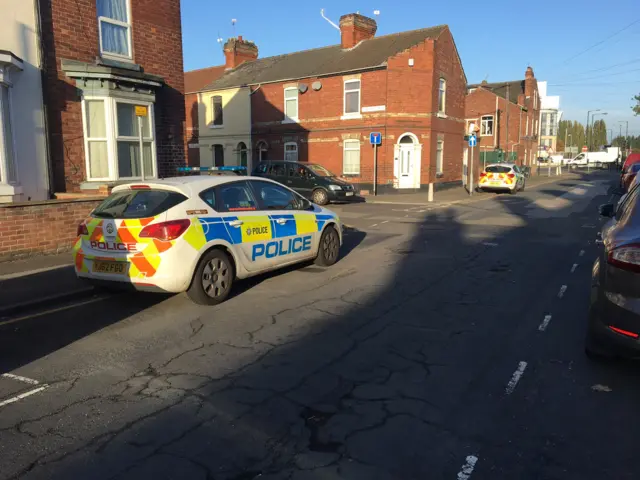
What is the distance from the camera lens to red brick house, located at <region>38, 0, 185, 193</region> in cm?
1066

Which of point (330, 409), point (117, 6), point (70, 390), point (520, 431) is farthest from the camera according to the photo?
point (117, 6)

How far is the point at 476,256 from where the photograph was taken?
9750 millimetres

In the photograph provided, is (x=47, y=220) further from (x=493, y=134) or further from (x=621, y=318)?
(x=493, y=134)

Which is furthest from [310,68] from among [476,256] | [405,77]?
[476,256]

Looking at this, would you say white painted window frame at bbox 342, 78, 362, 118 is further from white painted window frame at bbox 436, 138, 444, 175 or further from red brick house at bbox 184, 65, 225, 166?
red brick house at bbox 184, 65, 225, 166

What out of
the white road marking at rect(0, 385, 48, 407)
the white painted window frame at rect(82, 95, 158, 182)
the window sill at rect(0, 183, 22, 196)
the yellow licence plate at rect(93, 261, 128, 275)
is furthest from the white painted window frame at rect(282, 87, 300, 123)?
the white road marking at rect(0, 385, 48, 407)

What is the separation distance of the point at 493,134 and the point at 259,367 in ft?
161

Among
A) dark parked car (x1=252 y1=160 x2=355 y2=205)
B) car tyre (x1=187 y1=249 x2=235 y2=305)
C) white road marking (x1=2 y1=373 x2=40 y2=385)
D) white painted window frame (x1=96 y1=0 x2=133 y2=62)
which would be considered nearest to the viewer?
white road marking (x1=2 y1=373 x2=40 y2=385)

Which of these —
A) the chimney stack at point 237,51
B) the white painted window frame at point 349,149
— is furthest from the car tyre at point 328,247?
the chimney stack at point 237,51

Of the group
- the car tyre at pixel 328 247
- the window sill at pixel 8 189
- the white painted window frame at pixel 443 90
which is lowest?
the car tyre at pixel 328 247

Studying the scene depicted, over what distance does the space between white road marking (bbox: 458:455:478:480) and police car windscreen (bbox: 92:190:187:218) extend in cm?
445

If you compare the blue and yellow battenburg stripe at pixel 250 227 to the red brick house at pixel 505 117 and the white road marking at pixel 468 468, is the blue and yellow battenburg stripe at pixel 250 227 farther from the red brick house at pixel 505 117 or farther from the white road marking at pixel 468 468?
the red brick house at pixel 505 117

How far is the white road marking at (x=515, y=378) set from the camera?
4.10 m

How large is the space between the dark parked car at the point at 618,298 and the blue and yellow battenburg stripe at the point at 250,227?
13.9ft
